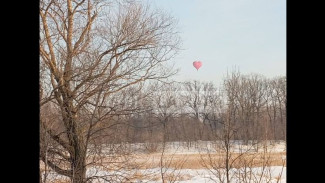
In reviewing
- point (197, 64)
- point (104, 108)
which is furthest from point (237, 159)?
point (197, 64)

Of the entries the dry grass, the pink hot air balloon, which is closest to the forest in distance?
the dry grass

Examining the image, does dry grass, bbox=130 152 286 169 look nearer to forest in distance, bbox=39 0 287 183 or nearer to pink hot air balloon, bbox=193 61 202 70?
forest in distance, bbox=39 0 287 183

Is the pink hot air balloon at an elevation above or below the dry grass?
above

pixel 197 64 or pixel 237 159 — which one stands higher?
pixel 197 64

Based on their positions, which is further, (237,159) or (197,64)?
(197,64)

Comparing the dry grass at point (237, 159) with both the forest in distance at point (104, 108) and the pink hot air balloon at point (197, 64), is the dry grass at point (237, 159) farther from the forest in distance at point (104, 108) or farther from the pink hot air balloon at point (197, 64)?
the pink hot air balloon at point (197, 64)

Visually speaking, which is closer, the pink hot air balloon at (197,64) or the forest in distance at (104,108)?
the forest in distance at (104,108)

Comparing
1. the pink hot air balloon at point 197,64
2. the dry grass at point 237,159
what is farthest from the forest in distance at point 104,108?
the pink hot air balloon at point 197,64

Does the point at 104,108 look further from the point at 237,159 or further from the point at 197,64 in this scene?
the point at 197,64

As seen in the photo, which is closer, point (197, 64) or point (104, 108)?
point (104, 108)
